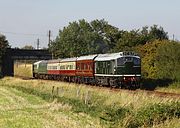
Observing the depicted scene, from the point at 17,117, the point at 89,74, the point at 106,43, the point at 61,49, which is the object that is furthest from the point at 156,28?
the point at 17,117

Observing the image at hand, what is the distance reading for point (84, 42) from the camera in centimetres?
9600

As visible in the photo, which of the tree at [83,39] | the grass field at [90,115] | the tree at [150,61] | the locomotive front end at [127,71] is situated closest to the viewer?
the grass field at [90,115]

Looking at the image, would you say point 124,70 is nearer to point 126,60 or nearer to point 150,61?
point 126,60

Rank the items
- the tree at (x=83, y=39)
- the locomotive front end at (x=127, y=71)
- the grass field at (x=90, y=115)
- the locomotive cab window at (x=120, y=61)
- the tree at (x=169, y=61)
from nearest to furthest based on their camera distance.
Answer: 1. the grass field at (x=90, y=115)
2. the locomotive front end at (x=127, y=71)
3. the locomotive cab window at (x=120, y=61)
4. the tree at (x=169, y=61)
5. the tree at (x=83, y=39)

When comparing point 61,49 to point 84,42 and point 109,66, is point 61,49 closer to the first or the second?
point 84,42

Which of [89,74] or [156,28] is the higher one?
[156,28]

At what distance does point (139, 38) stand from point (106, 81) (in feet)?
81.5

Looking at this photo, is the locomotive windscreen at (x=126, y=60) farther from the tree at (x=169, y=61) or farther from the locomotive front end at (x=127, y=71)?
the tree at (x=169, y=61)

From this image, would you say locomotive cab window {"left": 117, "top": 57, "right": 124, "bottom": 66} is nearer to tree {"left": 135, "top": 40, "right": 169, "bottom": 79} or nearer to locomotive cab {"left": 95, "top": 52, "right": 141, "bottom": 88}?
locomotive cab {"left": 95, "top": 52, "right": 141, "bottom": 88}

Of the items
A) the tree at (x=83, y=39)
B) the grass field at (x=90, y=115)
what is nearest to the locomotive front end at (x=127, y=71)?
the grass field at (x=90, y=115)

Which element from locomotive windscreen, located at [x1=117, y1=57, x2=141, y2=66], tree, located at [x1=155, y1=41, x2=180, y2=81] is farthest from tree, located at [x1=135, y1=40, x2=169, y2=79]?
locomotive windscreen, located at [x1=117, y1=57, x2=141, y2=66]

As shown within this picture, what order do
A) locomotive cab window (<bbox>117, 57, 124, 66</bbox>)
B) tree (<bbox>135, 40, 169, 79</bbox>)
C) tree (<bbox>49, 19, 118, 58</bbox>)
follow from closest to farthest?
1. locomotive cab window (<bbox>117, 57, 124, 66</bbox>)
2. tree (<bbox>135, 40, 169, 79</bbox>)
3. tree (<bbox>49, 19, 118, 58</bbox>)

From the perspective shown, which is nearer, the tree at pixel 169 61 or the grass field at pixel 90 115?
the grass field at pixel 90 115

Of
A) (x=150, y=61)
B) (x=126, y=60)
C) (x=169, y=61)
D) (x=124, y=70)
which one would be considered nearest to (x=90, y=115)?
(x=124, y=70)
